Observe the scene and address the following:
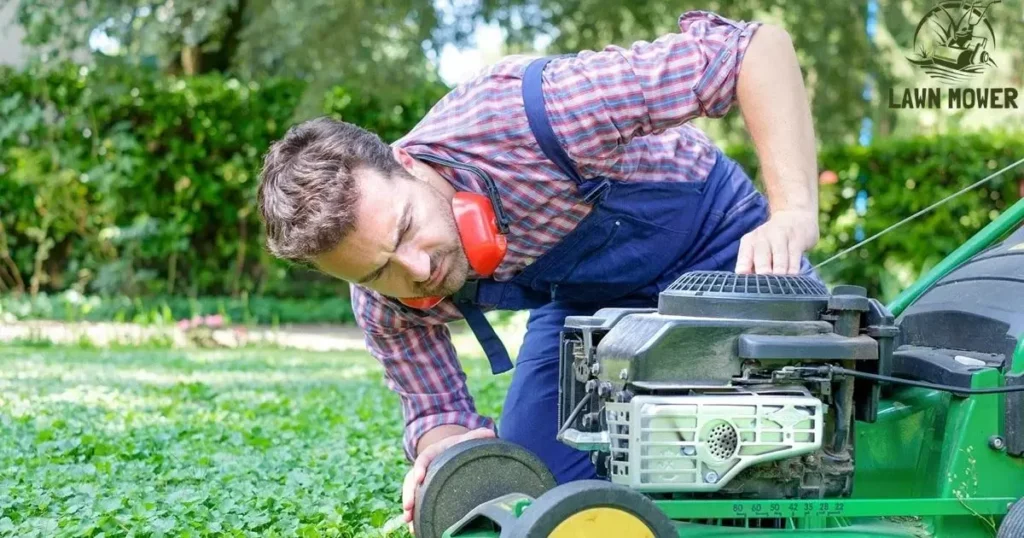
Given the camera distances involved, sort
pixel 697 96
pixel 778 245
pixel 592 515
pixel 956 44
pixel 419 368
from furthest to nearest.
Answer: pixel 956 44 → pixel 419 368 → pixel 697 96 → pixel 778 245 → pixel 592 515

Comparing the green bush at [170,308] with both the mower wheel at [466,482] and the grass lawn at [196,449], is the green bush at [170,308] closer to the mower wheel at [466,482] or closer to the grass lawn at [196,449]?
the grass lawn at [196,449]

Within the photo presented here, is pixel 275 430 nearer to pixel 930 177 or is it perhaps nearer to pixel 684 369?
pixel 684 369

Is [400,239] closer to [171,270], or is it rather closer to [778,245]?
[778,245]

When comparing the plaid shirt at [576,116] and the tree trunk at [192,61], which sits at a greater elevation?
the tree trunk at [192,61]

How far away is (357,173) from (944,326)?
4.02 feet

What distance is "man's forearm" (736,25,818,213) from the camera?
2.41 metres

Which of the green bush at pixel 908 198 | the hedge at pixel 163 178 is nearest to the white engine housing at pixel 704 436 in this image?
the green bush at pixel 908 198

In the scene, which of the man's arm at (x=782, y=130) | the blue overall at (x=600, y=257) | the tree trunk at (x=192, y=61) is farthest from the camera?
the tree trunk at (x=192, y=61)

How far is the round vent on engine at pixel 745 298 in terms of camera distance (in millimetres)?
2027

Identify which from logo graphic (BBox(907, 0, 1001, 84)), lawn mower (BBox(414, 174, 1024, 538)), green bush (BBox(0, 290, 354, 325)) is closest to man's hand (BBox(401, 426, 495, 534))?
lawn mower (BBox(414, 174, 1024, 538))

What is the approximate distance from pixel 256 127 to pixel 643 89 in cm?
777

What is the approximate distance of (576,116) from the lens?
2.56m

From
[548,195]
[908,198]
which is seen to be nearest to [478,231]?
[548,195]

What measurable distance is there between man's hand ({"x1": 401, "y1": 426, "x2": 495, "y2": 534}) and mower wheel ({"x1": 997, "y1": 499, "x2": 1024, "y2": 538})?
39.5 inches
